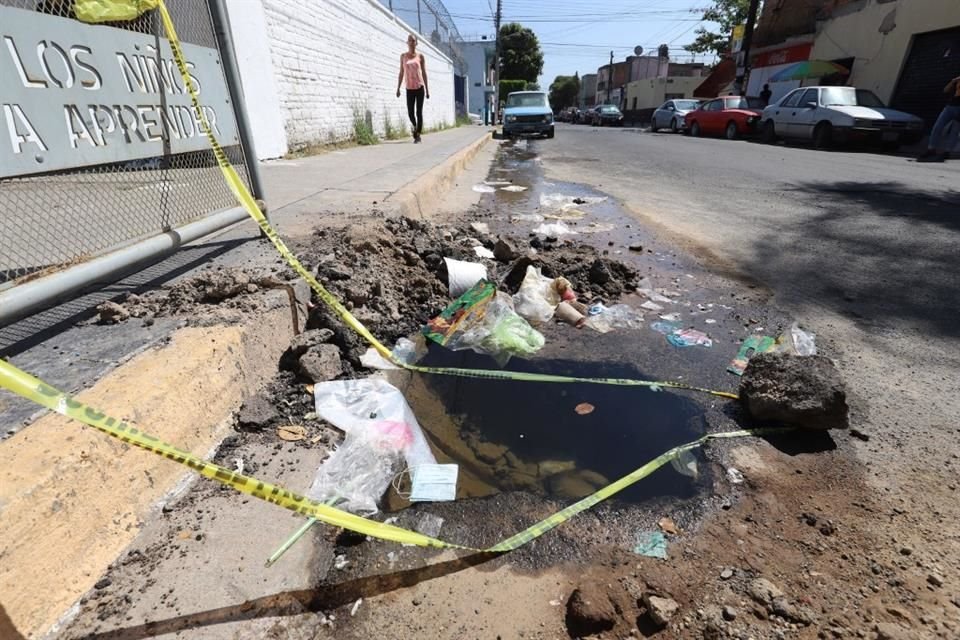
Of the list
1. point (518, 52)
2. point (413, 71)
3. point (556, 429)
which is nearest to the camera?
point (556, 429)

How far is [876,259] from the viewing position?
4215 millimetres

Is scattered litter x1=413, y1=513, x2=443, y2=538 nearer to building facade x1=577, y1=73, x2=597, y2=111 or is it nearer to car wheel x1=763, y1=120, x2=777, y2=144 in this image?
car wheel x1=763, y1=120, x2=777, y2=144

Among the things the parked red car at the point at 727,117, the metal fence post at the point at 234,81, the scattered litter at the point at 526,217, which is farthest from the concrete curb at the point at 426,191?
the parked red car at the point at 727,117

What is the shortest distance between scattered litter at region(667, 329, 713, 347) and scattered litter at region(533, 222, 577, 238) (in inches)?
88.3

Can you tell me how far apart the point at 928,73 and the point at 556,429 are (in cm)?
2097

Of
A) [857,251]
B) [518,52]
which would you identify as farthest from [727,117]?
[518,52]

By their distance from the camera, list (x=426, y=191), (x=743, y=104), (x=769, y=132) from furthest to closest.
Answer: (x=743, y=104), (x=769, y=132), (x=426, y=191)

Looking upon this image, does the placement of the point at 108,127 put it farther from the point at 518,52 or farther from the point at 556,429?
the point at 518,52

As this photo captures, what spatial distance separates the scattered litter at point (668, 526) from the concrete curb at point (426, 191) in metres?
3.57

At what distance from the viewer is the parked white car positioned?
12094 mm

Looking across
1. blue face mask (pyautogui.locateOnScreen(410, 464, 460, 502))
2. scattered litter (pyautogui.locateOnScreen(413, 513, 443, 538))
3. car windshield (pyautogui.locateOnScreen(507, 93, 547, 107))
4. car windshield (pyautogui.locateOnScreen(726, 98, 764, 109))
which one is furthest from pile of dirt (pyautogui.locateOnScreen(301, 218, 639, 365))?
car windshield (pyautogui.locateOnScreen(726, 98, 764, 109))

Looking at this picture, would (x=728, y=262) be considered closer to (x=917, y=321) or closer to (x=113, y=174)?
(x=917, y=321)

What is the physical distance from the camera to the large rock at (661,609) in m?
1.34

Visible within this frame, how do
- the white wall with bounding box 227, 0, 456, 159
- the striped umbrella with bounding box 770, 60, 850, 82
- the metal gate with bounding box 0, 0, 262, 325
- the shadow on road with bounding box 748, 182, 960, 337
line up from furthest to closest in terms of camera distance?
1. the striped umbrella with bounding box 770, 60, 850, 82
2. the white wall with bounding box 227, 0, 456, 159
3. the shadow on road with bounding box 748, 182, 960, 337
4. the metal gate with bounding box 0, 0, 262, 325
